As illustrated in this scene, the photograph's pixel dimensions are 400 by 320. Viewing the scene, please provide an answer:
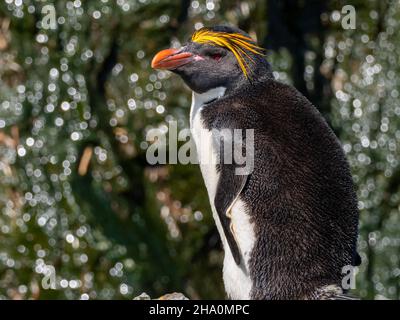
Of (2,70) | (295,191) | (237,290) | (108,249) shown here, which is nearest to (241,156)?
(295,191)

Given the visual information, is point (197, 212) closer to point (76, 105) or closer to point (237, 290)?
point (76, 105)

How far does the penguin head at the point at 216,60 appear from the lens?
9.43ft

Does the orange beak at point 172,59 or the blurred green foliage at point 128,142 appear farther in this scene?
the blurred green foliage at point 128,142

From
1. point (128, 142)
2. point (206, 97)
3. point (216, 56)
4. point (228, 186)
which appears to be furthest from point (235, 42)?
point (128, 142)

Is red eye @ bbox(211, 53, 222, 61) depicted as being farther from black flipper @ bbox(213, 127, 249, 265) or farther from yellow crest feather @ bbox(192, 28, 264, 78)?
black flipper @ bbox(213, 127, 249, 265)

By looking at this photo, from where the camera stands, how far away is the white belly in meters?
2.67

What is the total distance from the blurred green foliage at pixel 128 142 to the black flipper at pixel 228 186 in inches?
85.4

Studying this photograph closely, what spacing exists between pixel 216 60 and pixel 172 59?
135 mm

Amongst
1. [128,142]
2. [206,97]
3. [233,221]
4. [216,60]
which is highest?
[216,60]

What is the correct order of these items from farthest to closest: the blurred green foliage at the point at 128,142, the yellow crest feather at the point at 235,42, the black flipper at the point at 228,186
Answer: the blurred green foliage at the point at 128,142 < the yellow crest feather at the point at 235,42 < the black flipper at the point at 228,186

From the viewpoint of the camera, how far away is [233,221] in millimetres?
2693

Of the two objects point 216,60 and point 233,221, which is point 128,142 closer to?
point 216,60

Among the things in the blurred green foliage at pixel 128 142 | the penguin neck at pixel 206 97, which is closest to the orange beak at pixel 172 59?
the penguin neck at pixel 206 97

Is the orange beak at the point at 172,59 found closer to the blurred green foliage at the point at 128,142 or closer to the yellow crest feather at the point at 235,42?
the yellow crest feather at the point at 235,42
